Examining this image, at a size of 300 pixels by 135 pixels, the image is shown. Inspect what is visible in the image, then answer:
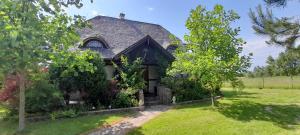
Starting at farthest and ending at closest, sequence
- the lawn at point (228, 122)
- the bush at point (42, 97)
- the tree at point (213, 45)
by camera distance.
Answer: the tree at point (213, 45) < the bush at point (42, 97) < the lawn at point (228, 122)

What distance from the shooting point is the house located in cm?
1582

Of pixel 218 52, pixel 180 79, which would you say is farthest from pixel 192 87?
pixel 218 52

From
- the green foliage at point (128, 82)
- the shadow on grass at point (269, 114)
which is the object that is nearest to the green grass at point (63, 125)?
the green foliage at point (128, 82)

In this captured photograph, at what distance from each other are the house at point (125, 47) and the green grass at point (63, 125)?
19.7 ft

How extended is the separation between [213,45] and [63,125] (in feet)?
26.9

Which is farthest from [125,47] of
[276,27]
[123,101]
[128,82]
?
[276,27]

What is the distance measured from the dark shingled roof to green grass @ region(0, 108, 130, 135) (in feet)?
21.1

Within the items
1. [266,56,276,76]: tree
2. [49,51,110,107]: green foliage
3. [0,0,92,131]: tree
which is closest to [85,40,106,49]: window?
[49,51,110,107]: green foliage

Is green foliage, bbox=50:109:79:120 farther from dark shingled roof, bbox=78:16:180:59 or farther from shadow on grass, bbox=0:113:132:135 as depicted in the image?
dark shingled roof, bbox=78:16:180:59

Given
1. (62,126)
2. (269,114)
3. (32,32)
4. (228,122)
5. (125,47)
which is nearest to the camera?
(32,32)

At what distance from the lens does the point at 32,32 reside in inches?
253

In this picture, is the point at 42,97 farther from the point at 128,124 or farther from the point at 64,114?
the point at 128,124

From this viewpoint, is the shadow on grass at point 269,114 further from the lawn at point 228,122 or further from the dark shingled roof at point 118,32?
the dark shingled roof at point 118,32

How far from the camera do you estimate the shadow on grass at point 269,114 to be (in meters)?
9.16
